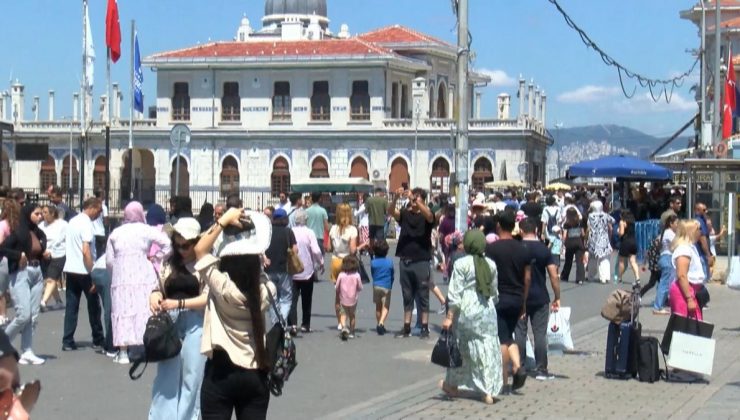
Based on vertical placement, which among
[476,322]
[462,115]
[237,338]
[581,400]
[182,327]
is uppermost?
[462,115]

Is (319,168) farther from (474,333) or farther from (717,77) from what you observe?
(474,333)

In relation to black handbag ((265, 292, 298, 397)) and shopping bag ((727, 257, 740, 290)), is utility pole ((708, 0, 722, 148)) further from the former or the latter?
black handbag ((265, 292, 298, 397))

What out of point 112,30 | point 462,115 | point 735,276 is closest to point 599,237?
point 462,115

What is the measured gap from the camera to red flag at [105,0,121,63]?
3619cm

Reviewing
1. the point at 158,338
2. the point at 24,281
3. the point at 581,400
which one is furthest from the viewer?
the point at 24,281

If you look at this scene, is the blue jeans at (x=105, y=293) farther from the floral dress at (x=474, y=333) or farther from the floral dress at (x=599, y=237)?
the floral dress at (x=599, y=237)

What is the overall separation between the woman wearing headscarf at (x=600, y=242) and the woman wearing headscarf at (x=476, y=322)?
1487cm

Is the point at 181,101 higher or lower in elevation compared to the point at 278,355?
higher

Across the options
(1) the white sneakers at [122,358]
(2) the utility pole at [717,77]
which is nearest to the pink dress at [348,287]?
(1) the white sneakers at [122,358]

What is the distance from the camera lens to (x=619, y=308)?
45.4ft

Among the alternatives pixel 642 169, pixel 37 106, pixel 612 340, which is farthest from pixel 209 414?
pixel 37 106

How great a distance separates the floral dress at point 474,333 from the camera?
12000 mm

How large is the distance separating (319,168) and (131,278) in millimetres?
61689

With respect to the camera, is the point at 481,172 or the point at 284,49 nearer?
the point at 481,172
